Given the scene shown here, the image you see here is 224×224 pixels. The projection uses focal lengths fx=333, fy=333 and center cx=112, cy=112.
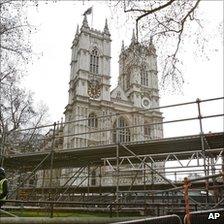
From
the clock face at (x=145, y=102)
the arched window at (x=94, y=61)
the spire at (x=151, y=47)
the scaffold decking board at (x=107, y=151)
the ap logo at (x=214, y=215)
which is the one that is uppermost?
the arched window at (x=94, y=61)

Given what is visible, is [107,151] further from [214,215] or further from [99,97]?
[99,97]

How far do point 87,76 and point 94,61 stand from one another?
4.63 m

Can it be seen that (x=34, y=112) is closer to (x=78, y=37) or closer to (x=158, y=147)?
(x=158, y=147)

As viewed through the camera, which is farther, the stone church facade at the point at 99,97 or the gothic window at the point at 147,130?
the gothic window at the point at 147,130

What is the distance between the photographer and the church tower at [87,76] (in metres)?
54.5

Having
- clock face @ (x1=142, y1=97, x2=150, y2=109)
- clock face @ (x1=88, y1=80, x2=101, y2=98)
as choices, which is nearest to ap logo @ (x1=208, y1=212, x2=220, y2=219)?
clock face @ (x1=88, y1=80, x2=101, y2=98)

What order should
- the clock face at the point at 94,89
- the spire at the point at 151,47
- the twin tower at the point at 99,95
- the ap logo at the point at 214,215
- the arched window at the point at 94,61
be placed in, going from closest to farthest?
the ap logo at the point at 214,215 < the spire at the point at 151,47 < the twin tower at the point at 99,95 < the clock face at the point at 94,89 < the arched window at the point at 94,61

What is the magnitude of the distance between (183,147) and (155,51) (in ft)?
13.0

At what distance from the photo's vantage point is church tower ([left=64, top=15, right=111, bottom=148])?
54.5 m

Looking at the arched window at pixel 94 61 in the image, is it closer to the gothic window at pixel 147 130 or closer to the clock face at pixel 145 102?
the clock face at pixel 145 102

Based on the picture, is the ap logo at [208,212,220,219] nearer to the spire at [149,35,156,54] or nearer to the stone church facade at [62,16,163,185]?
the spire at [149,35,156,54]

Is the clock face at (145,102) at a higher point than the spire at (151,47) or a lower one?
higher

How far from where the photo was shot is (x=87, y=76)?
189 feet

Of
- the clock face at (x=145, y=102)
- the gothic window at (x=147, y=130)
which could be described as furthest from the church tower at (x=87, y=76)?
the clock face at (x=145, y=102)
